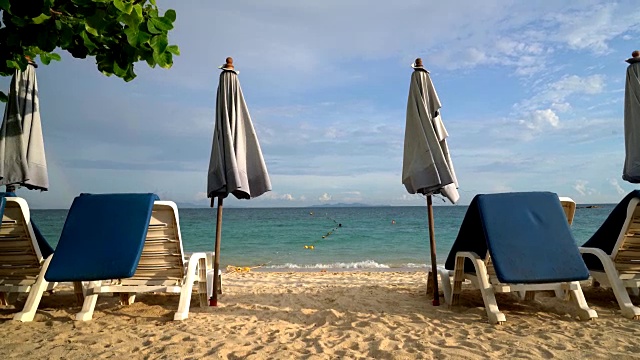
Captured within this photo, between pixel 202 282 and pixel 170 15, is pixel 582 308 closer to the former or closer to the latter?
pixel 202 282

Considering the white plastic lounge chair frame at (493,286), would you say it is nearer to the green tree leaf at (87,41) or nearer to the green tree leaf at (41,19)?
the green tree leaf at (87,41)

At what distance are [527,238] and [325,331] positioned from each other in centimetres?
187

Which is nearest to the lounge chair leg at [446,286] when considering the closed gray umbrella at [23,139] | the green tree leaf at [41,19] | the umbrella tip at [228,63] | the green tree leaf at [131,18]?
the umbrella tip at [228,63]

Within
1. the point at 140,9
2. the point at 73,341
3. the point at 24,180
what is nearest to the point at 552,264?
the point at 140,9

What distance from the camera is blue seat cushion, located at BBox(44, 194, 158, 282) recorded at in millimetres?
3352

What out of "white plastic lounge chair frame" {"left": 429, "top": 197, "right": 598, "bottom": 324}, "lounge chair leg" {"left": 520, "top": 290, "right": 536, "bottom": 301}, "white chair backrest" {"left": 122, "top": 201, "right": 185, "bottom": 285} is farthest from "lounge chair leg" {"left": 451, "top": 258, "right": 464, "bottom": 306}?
"white chair backrest" {"left": 122, "top": 201, "right": 185, "bottom": 285}

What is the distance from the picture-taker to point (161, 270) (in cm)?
396

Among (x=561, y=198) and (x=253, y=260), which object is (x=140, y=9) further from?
(x=253, y=260)

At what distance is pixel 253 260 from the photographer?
15164mm

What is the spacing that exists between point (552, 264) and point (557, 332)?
0.53 m

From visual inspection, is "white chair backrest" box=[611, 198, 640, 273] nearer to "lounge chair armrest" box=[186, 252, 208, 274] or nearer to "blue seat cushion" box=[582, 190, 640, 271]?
"blue seat cushion" box=[582, 190, 640, 271]

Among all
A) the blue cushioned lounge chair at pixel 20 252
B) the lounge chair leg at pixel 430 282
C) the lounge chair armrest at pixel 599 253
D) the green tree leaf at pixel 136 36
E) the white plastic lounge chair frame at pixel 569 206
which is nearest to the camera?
the green tree leaf at pixel 136 36

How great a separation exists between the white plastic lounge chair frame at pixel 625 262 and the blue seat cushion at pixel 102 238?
412 cm

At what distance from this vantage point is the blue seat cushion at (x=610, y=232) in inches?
153
